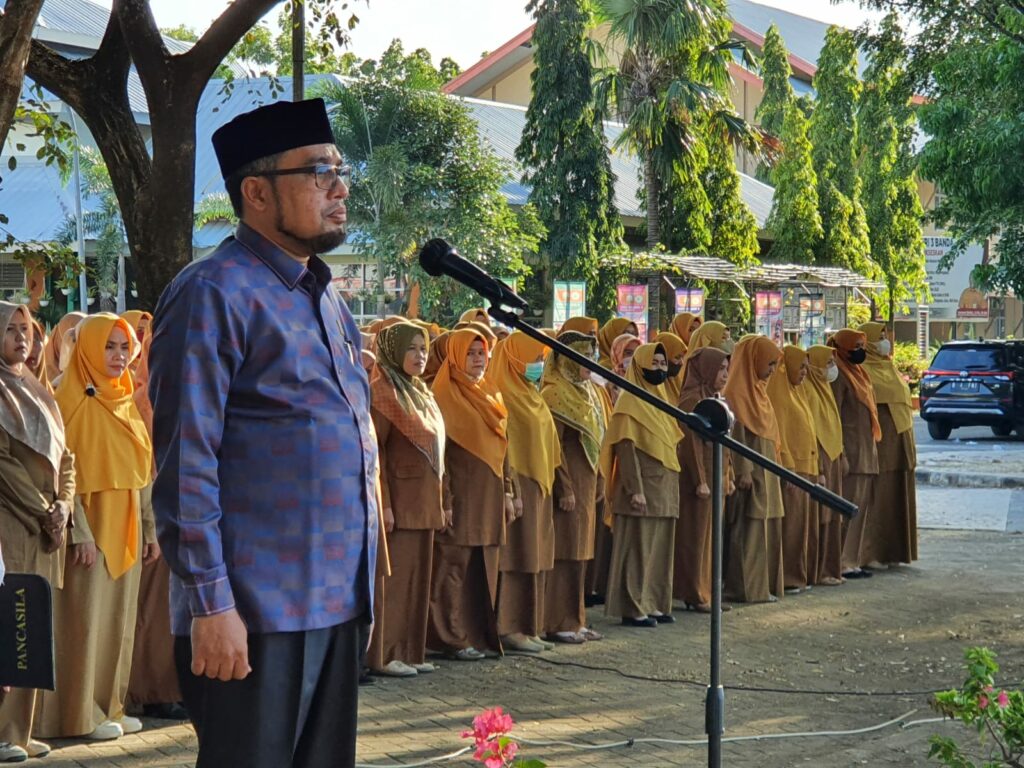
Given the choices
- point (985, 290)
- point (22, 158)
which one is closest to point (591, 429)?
point (985, 290)

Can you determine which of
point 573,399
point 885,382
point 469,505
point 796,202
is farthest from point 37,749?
point 796,202

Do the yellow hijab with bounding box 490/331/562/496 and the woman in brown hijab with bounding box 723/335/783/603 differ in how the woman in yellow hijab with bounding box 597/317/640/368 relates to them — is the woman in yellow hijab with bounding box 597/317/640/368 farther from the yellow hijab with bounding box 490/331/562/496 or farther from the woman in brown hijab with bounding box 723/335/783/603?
the yellow hijab with bounding box 490/331/562/496

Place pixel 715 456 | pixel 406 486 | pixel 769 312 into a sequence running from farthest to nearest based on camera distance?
pixel 769 312, pixel 406 486, pixel 715 456

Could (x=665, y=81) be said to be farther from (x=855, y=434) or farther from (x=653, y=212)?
(x=855, y=434)

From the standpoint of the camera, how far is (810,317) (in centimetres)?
2931

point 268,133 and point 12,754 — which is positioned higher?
point 268,133

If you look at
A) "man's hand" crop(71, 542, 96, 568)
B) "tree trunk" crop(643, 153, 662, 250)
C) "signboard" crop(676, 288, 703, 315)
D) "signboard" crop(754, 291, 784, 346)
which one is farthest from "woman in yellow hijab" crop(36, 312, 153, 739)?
"tree trunk" crop(643, 153, 662, 250)

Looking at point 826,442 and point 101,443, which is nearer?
point 101,443

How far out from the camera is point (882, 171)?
39.4 meters

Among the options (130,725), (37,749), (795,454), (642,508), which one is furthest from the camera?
(795,454)

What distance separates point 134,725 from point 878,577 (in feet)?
22.5

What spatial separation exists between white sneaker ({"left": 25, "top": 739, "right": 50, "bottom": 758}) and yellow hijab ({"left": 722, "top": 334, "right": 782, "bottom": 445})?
573 cm

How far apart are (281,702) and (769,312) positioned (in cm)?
2361

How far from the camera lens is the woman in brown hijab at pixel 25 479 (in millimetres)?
6309
